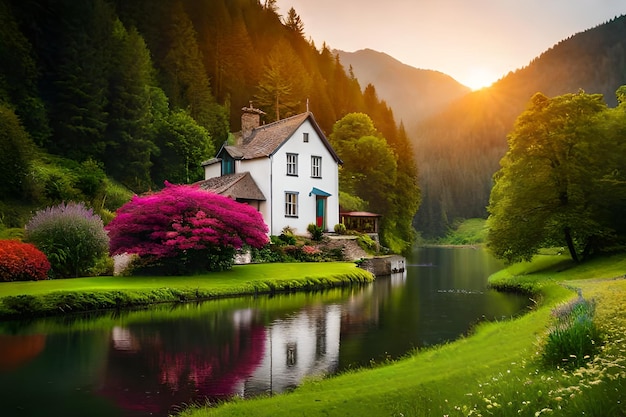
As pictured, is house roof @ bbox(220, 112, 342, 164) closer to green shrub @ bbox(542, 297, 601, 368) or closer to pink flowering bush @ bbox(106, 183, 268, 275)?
pink flowering bush @ bbox(106, 183, 268, 275)

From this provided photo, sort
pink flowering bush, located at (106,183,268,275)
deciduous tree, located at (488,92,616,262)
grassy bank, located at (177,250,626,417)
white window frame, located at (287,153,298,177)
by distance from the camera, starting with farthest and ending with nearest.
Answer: white window frame, located at (287,153,298,177), deciduous tree, located at (488,92,616,262), pink flowering bush, located at (106,183,268,275), grassy bank, located at (177,250,626,417)

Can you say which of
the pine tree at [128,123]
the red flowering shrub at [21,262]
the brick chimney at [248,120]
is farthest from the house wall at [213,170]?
the red flowering shrub at [21,262]

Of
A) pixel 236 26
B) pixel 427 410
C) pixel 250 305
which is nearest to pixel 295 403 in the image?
pixel 427 410

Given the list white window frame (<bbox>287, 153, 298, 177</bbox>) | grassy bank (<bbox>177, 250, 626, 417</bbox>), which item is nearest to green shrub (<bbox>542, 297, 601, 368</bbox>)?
grassy bank (<bbox>177, 250, 626, 417</bbox>)

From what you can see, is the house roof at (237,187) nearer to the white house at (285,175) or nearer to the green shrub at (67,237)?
the white house at (285,175)

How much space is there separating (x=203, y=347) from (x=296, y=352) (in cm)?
293

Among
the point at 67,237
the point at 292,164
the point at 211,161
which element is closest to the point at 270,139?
the point at 292,164

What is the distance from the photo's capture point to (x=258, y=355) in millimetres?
15508

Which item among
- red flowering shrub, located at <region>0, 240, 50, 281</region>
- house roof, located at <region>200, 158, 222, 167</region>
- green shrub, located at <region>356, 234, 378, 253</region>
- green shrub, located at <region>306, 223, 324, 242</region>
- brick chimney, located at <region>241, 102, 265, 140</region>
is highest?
brick chimney, located at <region>241, 102, 265, 140</region>

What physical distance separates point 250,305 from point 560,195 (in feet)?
71.6

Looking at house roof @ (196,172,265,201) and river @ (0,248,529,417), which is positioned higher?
house roof @ (196,172,265,201)

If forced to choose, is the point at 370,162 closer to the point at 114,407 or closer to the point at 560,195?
the point at 560,195

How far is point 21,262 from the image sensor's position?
82.5 feet

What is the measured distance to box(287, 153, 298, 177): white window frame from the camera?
48156 mm
